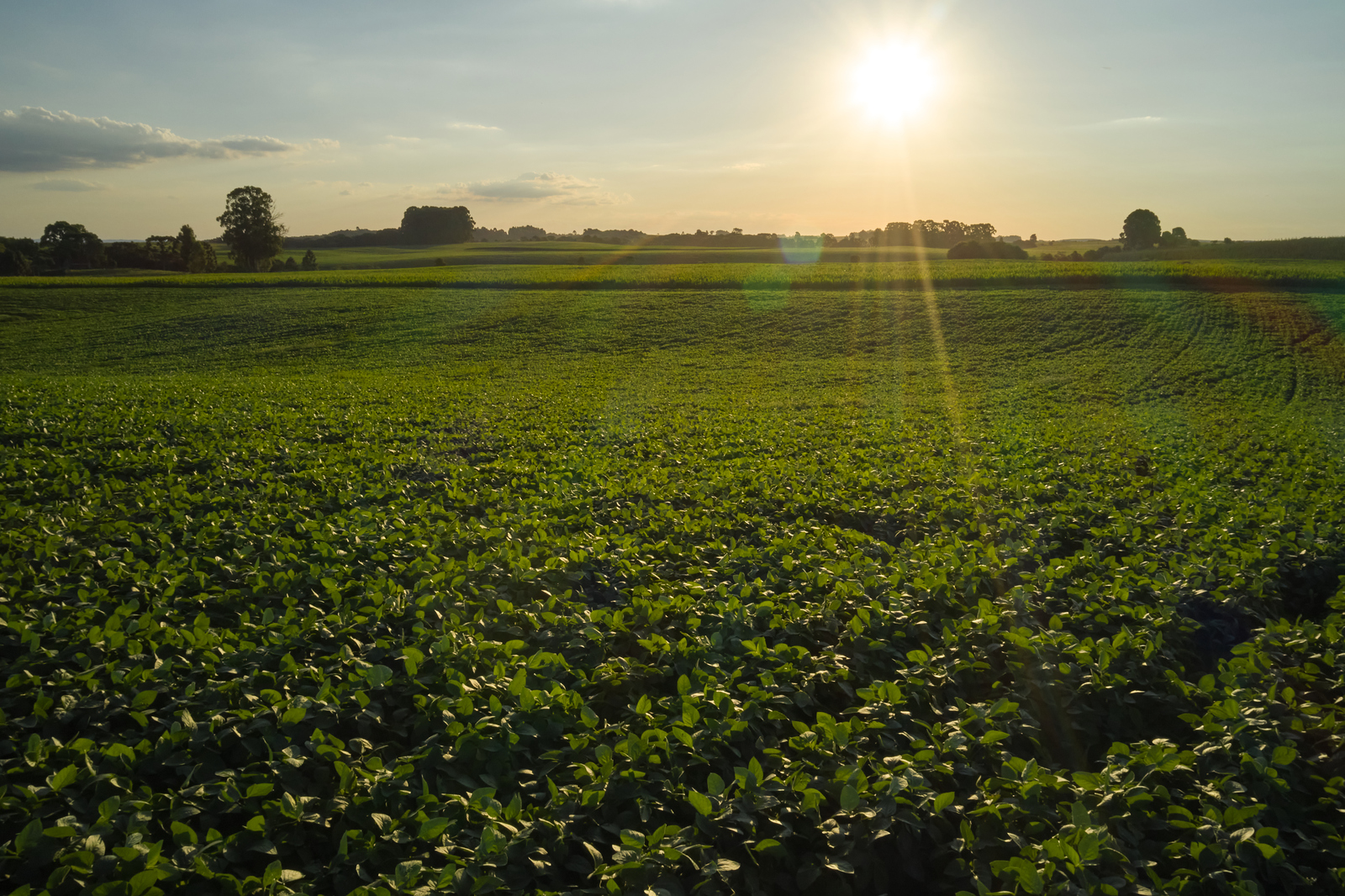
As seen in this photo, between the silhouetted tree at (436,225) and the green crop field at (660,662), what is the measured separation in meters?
143

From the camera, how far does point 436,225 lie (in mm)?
146375

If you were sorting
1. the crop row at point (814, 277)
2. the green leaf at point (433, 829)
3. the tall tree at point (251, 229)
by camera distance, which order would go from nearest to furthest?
the green leaf at point (433, 829) < the crop row at point (814, 277) < the tall tree at point (251, 229)

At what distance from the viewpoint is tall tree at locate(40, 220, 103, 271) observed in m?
93.9

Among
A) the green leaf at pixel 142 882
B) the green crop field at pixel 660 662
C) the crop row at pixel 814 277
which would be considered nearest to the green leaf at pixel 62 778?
the green crop field at pixel 660 662

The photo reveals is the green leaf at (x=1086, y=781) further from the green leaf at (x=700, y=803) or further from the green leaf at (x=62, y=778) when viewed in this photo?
the green leaf at (x=62, y=778)

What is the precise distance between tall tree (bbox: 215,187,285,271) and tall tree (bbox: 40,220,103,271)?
23513 millimetres

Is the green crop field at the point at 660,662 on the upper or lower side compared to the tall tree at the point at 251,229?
lower

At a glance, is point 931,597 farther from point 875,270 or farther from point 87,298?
point 87,298

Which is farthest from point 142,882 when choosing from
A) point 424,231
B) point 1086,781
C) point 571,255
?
point 424,231

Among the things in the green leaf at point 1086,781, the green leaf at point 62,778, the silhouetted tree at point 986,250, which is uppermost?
the silhouetted tree at point 986,250

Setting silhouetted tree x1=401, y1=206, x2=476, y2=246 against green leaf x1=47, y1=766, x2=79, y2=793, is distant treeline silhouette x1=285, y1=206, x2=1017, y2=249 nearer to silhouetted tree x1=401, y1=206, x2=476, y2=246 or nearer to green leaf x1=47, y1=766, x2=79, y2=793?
silhouetted tree x1=401, y1=206, x2=476, y2=246

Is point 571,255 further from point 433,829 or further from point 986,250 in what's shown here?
point 433,829

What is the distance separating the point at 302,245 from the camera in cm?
14538

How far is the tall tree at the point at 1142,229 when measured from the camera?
342 ft
